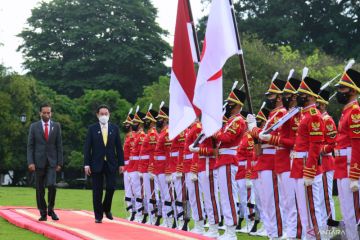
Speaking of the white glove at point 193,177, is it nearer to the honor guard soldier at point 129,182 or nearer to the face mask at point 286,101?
the face mask at point 286,101

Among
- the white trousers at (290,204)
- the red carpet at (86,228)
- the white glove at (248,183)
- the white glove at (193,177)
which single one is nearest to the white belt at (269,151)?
the white trousers at (290,204)

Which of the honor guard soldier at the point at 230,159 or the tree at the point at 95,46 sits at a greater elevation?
the tree at the point at 95,46

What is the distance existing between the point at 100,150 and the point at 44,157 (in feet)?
3.86

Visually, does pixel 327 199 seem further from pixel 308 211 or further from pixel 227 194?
pixel 308 211

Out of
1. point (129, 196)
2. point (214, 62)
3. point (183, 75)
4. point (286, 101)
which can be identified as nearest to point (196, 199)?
point (183, 75)

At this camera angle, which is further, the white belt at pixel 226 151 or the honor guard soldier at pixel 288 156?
the white belt at pixel 226 151

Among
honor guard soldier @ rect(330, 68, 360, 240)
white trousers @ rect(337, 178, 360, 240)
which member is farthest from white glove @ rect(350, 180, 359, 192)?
white trousers @ rect(337, 178, 360, 240)

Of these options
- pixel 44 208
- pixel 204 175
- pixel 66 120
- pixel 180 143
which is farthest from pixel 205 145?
pixel 66 120

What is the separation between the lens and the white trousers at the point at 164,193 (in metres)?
16.4

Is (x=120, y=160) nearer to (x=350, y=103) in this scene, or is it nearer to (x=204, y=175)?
(x=204, y=175)

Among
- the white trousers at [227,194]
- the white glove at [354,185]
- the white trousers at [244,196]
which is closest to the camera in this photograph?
the white glove at [354,185]

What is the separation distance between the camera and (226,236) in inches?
500

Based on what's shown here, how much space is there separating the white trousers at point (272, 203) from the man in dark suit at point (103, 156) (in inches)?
134

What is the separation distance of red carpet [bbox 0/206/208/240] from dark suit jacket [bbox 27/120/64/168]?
1.08 m
